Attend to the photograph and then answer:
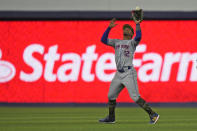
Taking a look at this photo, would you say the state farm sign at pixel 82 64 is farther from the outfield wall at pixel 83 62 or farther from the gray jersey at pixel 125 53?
the gray jersey at pixel 125 53

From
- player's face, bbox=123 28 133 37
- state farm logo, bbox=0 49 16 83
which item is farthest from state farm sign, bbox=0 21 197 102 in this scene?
player's face, bbox=123 28 133 37

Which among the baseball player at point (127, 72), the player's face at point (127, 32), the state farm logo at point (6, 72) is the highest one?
the player's face at point (127, 32)

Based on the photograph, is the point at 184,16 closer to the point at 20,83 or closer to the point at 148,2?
the point at 148,2

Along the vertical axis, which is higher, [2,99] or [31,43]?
[31,43]

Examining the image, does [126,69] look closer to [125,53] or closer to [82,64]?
[125,53]

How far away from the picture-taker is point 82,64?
18.0 meters

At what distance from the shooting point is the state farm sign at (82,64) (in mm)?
17844

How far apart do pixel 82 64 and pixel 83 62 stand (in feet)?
0.22

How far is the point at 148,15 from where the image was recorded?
58.2 ft

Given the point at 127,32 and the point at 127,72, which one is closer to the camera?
the point at 127,72

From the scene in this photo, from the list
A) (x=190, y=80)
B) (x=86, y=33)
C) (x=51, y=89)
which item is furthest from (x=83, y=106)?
(x=190, y=80)

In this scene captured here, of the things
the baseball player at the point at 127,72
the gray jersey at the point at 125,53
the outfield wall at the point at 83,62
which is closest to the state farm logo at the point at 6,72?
the outfield wall at the point at 83,62

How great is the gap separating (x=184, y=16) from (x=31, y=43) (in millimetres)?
4678

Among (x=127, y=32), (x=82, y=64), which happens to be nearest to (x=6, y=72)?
(x=82, y=64)
